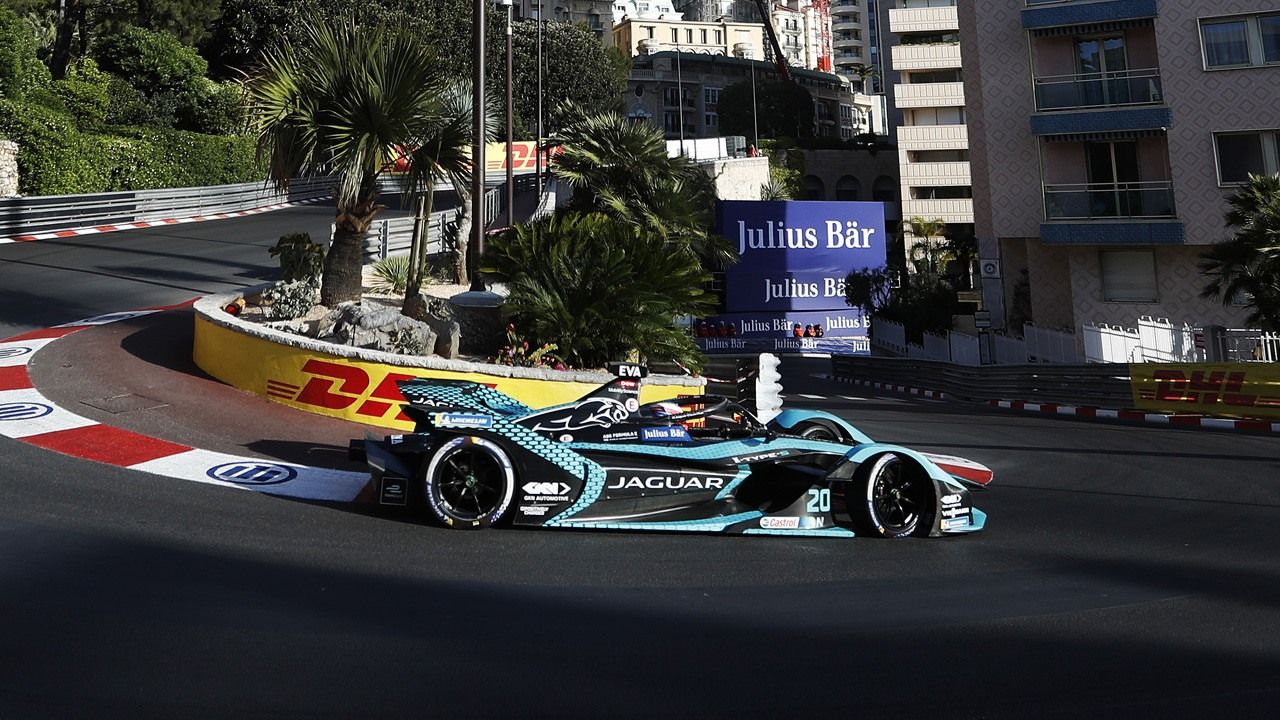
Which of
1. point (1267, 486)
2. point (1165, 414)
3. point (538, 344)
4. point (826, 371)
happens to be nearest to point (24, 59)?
point (826, 371)

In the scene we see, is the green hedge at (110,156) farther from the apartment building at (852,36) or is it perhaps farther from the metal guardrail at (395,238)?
the apartment building at (852,36)

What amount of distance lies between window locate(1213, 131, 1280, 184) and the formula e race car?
22.9m

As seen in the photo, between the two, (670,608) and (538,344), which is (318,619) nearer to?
(670,608)

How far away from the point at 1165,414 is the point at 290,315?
15067 mm

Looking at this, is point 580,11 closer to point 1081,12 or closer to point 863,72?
point 863,72

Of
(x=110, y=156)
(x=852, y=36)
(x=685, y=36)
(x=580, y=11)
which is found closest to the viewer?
(x=110, y=156)

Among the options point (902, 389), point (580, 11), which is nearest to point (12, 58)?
point (902, 389)

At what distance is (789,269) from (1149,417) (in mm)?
20471

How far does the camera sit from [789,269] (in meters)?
38.5

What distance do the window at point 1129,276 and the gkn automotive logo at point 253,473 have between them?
25.5 m

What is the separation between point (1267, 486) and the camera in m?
11.1

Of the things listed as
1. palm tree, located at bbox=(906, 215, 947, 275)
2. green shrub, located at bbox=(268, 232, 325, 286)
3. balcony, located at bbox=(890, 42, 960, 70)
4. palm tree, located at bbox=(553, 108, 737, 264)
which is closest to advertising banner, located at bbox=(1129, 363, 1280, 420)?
palm tree, located at bbox=(553, 108, 737, 264)

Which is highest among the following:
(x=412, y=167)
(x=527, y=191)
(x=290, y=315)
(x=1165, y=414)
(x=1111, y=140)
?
(x=527, y=191)

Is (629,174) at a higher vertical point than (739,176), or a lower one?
lower
